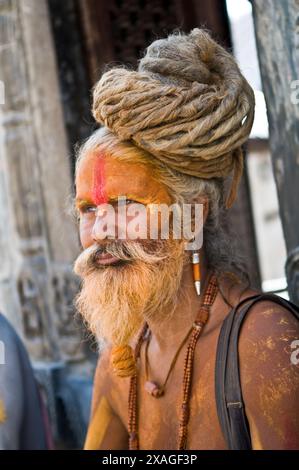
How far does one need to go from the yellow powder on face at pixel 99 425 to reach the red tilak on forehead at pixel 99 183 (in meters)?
0.79

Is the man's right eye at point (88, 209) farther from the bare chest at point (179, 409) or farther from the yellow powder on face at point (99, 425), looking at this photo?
the yellow powder on face at point (99, 425)

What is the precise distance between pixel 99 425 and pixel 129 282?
2.15 feet

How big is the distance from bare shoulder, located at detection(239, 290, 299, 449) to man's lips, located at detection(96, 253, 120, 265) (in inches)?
16.6

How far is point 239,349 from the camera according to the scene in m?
2.17

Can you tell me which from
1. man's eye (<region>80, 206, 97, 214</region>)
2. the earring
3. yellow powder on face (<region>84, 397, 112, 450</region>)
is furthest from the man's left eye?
yellow powder on face (<region>84, 397, 112, 450</region>)

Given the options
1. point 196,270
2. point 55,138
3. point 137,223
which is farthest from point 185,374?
point 55,138

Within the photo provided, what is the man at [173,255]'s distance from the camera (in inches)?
86.0

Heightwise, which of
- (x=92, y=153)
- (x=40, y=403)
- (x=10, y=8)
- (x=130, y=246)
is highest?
(x=10, y=8)

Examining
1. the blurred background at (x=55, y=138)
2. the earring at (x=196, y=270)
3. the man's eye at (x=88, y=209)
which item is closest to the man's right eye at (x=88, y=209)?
the man's eye at (x=88, y=209)

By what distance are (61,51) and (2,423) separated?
2145 millimetres

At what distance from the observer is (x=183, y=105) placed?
2219 millimetres

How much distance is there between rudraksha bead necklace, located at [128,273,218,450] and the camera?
7.52ft

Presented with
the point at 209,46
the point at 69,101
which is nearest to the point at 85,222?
the point at 209,46
